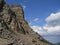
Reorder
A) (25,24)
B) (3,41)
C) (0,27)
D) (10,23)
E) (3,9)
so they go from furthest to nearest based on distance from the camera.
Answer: (25,24) → (10,23) → (3,9) → (0,27) → (3,41)

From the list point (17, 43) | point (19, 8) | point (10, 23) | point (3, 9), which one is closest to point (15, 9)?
point (19, 8)

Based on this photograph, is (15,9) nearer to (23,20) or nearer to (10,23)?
(23,20)

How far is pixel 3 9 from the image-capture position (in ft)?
174

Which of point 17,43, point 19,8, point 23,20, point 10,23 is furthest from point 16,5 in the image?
point 17,43

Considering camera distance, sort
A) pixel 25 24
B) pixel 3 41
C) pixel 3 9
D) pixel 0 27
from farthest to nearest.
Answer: pixel 25 24 → pixel 3 9 → pixel 0 27 → pixel 3 41

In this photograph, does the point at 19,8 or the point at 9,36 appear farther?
the point at 19,8

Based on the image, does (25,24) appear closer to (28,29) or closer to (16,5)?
(28,29)

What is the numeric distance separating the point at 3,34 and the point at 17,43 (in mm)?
2806

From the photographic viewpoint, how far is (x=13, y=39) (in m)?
40.9

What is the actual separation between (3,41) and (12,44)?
61.6 inches

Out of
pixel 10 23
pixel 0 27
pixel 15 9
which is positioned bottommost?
pixel 0 27

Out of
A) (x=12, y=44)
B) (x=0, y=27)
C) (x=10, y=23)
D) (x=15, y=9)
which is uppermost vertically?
(x=15, y=9)

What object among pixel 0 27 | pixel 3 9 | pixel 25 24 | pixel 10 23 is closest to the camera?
pixel 0 27

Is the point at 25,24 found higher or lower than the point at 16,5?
lower
